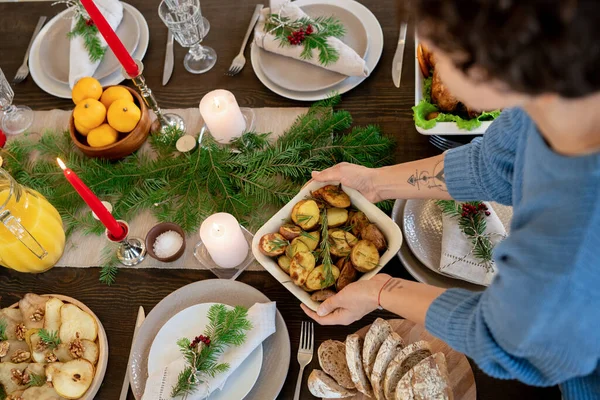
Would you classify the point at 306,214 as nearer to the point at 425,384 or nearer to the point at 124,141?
the point at 425,384

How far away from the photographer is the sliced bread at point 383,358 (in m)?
1.01

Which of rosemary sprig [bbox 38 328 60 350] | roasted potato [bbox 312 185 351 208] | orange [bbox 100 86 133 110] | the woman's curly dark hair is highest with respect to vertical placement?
the woman's curly dark hair

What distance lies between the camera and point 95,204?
115 cm

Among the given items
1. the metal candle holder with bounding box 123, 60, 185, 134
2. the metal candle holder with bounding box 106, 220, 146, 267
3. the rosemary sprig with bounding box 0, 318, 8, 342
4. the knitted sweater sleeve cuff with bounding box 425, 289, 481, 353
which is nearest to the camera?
the knitted sweater sleeve cuff with bounding box 425, 289, 481, 353

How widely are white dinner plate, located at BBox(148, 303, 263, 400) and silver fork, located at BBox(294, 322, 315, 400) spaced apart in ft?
0.27

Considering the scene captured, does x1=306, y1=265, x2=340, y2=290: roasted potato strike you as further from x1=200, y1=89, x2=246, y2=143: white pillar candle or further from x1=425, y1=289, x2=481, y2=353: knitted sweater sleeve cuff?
x1=200, y1=89, x2=246, y2=143: white pillar candle

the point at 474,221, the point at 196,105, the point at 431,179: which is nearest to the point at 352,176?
the point at 431,179

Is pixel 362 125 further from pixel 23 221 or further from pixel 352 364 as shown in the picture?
pixel 23 221

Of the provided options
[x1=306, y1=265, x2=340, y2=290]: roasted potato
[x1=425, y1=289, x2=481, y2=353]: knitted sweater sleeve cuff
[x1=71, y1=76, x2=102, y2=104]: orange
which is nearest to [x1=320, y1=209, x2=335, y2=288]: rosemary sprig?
[x1=306, y1=265, x2=340, y2=290]: roasted potato

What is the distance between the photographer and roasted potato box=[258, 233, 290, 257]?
3.73ft

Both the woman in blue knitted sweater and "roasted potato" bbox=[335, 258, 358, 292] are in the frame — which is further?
"roasted potato" bbox=[335, 258, 358, 292]

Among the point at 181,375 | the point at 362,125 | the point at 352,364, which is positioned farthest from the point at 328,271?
the point at 362,125

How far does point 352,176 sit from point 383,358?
381 millimetres

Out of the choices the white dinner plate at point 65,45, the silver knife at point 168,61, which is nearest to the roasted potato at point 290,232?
the silver knife at point 168,61
